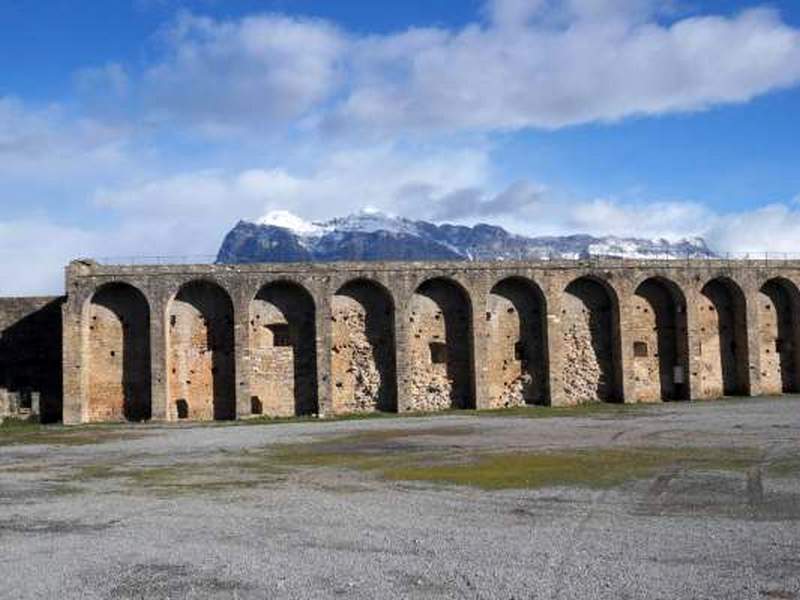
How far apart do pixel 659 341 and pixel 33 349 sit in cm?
2753

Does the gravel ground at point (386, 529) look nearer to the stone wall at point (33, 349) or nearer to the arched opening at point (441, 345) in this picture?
the arched opening at point (441, 345)

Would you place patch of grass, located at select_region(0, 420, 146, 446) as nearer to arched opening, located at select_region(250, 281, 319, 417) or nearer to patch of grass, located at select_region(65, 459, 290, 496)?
arched opening, located at select_region(250, 281, 319, 417)

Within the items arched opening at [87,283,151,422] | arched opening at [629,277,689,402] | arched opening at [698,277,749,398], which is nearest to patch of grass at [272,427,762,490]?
arched opening at [87,283,151,422]

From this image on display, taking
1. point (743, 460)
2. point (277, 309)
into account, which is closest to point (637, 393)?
point (277, 309)

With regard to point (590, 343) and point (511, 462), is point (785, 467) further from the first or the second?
point (590, 343)

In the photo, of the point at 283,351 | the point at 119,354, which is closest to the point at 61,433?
the point at 119,354

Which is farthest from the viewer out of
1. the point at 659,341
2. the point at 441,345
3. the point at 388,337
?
the point at 659,341

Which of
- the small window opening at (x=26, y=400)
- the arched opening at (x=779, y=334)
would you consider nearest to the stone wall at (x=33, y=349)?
the small window opening at (x=26, y=400)

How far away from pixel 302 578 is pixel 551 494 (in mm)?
6281

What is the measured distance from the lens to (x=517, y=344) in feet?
129

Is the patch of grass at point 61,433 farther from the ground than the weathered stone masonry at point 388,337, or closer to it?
closer to it

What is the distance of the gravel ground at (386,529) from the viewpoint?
31.0 feet

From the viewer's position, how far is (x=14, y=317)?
126 feet

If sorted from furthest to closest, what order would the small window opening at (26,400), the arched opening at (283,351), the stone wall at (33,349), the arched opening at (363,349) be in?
1. the stone wall at (33,349)
2. the arched opening at (363,349)
3. the arched opening at (283,351)
4. the small window opening at (26,400)
